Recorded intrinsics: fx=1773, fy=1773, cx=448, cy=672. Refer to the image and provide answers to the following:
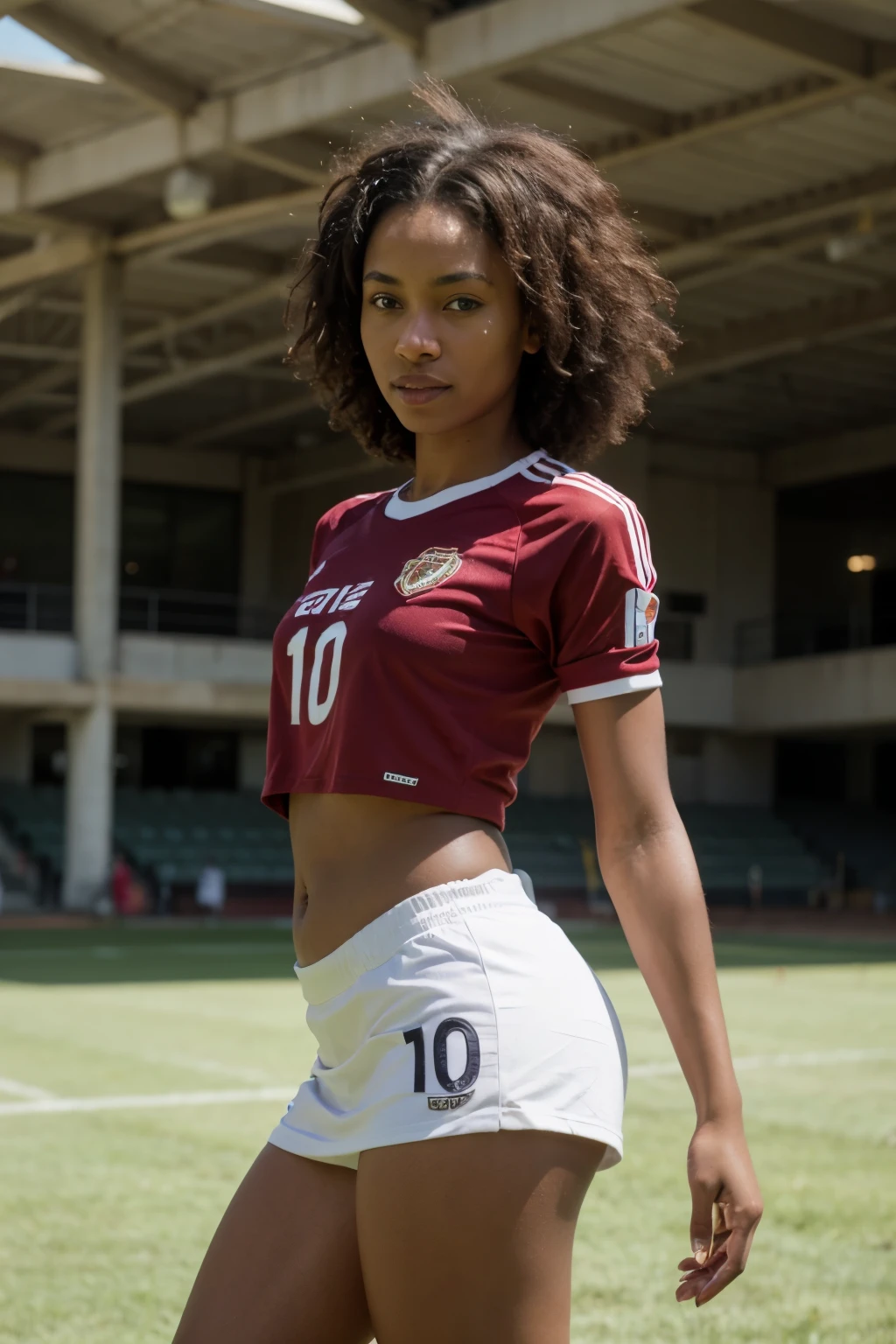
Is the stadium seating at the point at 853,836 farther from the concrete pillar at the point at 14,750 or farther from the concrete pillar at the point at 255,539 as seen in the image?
the concrete pillar at the point at 14,750

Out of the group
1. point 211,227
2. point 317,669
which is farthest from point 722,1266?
point 211,227

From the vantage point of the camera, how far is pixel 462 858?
2.43 meters

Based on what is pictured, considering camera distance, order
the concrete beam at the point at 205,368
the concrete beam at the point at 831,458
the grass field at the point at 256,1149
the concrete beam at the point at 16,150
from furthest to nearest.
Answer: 1. the concrete beam at the point at 831,458
2. the concrete beam at the point at 205,368
3. the concrete beam at the point at 16,150
4. the grass field at the point at 256,1149

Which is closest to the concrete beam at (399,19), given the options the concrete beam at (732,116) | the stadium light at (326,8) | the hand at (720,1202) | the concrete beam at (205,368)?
the stadium light at (326,8)

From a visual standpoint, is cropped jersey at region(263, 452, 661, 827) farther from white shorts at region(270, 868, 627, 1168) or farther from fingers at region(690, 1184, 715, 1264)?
fingers at region(690, 1184, 715, 1264)

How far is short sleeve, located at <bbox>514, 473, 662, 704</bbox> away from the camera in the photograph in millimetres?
2412

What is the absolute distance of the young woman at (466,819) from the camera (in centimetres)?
227

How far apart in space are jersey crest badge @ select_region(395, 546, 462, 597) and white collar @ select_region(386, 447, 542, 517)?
107 mm

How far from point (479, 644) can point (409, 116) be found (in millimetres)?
25798

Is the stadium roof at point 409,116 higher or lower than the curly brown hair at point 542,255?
higher

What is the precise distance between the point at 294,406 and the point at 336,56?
18.5m

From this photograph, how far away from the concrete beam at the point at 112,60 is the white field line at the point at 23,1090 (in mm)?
18797

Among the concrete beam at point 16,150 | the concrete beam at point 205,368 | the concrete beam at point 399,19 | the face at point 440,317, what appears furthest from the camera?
the concrete beam at point 205,368

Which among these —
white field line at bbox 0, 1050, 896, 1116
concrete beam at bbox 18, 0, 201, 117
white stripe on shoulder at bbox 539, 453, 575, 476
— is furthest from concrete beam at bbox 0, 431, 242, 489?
white stripe on shoulder at bbox 539, 453, 575, 476
